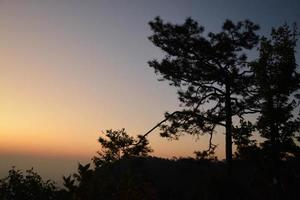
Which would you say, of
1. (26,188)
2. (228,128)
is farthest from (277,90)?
(26,188)

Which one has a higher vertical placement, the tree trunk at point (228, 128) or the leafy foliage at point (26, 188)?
the tree trunk at point (228, 128)

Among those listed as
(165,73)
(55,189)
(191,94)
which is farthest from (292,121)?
(55,189)

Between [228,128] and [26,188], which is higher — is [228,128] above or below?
above

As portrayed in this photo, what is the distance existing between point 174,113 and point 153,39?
4751 mm

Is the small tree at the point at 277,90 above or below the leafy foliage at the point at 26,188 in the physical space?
above

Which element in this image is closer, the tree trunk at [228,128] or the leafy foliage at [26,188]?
the leafy foliage at [26,188]

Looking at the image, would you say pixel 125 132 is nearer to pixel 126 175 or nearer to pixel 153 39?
pixel 153 39

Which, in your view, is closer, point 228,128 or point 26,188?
point 26,188

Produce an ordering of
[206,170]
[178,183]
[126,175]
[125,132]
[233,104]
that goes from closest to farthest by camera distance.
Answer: [126,175]
[125,132]
[233,104]
[178,183]
[206,170]

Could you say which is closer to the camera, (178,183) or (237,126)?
(237,126)

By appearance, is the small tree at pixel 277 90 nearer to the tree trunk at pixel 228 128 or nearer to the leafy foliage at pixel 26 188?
the tree trunk at pixel 228 128

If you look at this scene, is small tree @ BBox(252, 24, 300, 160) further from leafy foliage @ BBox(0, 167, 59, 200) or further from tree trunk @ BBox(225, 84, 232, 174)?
leafy foliage @ BBox(0, 167, 59, 200)

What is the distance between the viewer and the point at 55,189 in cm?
1109

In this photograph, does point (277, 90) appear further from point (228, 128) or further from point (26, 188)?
point (26, 188)
